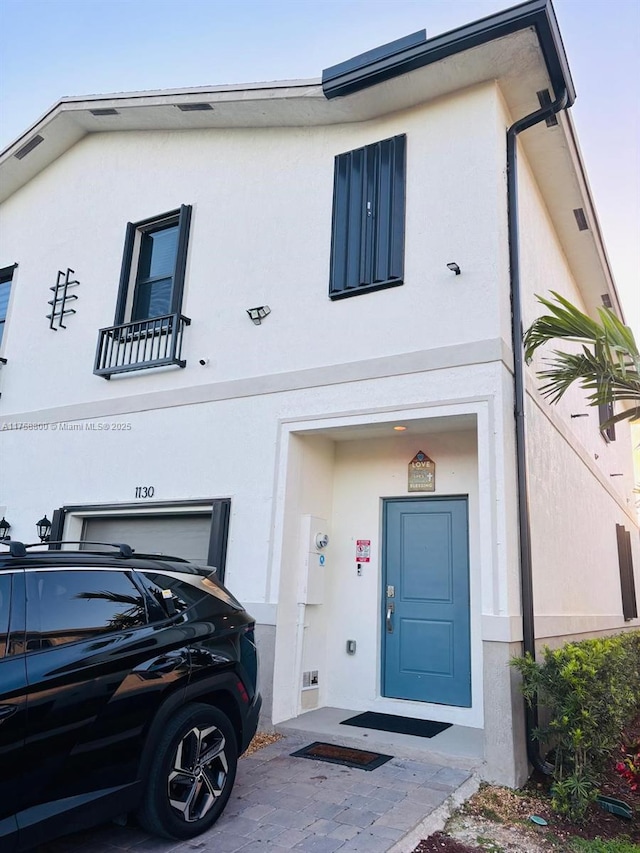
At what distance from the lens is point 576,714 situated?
14.6 feet

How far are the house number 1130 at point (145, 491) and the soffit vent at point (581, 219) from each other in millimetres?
6704

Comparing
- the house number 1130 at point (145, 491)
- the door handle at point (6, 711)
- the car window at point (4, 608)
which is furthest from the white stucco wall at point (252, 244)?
the door handle at point (6, 711)

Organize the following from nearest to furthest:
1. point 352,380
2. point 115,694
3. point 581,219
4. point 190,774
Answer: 1. point 115,694
2. point 190,774
3. point 352,380
4. point 581,219

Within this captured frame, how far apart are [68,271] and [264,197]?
136 inches

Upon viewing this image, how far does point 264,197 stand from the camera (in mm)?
7730

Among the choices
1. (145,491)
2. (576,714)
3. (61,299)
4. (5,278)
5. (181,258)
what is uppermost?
(5,278)

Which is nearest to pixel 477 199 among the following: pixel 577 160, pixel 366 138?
pixel 366 138

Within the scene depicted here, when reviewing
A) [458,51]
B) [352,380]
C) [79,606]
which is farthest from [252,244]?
[79,606]

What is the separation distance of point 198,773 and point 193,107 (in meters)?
→ 7.73

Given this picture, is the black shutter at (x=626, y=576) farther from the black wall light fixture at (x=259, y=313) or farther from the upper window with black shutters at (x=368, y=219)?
the black wall light fixture at (x=259, y=313)

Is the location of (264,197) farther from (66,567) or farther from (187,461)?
(66,567)

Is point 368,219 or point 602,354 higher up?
point 368,219

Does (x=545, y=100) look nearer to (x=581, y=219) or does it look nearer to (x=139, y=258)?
(x=581, y=219)

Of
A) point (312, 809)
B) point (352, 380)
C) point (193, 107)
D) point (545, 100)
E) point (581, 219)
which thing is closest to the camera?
point (312, 809)
